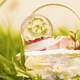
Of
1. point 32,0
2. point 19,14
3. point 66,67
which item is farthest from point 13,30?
point 66,67

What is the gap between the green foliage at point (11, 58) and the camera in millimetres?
1358

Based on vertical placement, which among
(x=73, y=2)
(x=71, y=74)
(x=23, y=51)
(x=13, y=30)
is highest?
(x=73, y=2)

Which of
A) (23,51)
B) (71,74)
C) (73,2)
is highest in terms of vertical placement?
(73,2)

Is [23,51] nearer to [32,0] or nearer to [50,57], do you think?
[50,57]

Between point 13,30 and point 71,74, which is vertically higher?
point 13,30

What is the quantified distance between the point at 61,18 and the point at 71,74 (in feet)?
1.03

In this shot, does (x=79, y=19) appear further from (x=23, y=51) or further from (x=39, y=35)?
(x=23, y=51)

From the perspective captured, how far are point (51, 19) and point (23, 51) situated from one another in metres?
0.24

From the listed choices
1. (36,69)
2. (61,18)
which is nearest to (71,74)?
(36,69)

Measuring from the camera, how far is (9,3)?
145 cm

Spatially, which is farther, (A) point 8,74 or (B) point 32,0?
(B) point 32,0

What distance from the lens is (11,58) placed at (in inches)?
54.9

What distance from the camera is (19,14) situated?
4.77ft

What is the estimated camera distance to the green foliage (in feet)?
4.46
